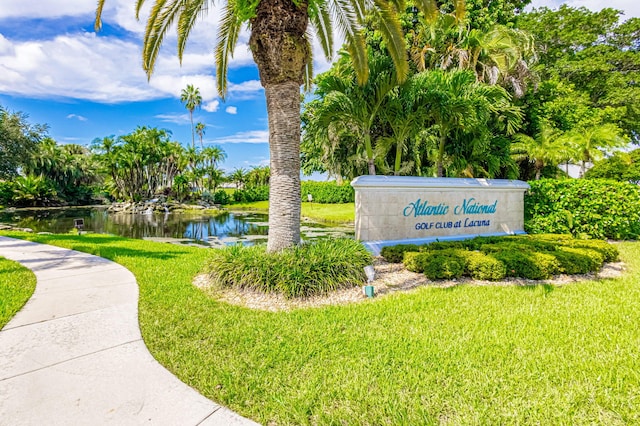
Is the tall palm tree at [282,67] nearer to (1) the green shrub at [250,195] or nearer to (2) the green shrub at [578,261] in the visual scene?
(2) the green shrub at [578,261]

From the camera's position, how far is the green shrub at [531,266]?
650 cm

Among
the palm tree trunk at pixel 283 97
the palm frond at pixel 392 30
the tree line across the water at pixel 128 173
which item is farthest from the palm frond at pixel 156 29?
the tree line across the water at pixel 128 173

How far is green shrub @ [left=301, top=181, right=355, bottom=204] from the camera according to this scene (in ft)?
116

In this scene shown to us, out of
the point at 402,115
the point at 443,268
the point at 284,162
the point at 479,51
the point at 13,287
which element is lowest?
the point at 13,287

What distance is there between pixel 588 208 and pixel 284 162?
440 inches

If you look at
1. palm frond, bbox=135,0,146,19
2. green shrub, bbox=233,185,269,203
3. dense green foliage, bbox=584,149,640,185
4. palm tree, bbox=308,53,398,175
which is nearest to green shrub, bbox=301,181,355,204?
green shrub, bbox=233,185,269,203

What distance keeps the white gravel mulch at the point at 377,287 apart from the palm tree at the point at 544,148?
6.27m

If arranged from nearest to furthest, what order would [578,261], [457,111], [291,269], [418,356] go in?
[418,356], [291,269], [578,261], [457,111]

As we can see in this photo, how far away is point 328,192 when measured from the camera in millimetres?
37000

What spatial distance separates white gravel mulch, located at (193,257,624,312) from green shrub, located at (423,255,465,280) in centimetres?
14

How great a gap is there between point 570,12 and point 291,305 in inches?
1181

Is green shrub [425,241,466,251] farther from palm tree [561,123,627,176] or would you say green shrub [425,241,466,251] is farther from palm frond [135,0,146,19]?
palm tree [561,123,627,176]

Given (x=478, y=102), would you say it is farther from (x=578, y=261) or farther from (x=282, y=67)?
(x=282, y=67)

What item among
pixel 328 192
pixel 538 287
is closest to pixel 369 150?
pixel 538 287
